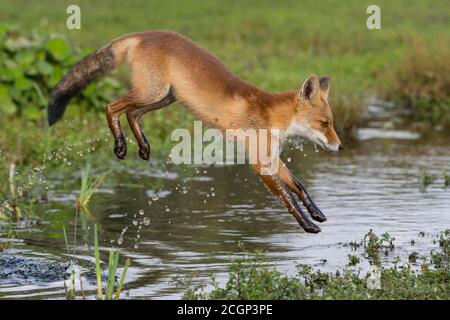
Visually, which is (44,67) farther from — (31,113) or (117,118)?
(117,118)

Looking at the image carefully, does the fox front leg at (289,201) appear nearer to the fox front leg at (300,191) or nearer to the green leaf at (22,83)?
the fox front leg at (300,191)

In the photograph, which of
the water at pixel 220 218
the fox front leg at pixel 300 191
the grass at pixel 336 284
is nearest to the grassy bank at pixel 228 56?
the water at pixel 220 218

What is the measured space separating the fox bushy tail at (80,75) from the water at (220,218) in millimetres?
1249

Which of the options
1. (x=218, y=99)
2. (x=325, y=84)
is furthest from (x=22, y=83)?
(x=325, y=84)

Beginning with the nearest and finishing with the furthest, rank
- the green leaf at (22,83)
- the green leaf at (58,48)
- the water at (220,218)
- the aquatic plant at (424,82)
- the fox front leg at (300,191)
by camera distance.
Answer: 1. the fox front leg at (300,191)
2. the water at (220,218)
3. the green leaf at (22,83)
4. the green leaf at (58,48)
5. the aquatic plant at (424,82)

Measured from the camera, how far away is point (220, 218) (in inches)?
432

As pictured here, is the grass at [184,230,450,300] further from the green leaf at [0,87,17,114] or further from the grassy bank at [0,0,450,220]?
the green leaf at [0,87,17,114]

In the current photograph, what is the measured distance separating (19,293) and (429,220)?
14.4 ft

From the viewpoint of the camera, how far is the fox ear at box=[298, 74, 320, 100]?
8523mm

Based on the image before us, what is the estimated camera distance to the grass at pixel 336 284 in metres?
7.39

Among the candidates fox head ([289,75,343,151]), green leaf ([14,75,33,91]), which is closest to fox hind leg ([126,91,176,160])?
fox head ([289,75,343,151])

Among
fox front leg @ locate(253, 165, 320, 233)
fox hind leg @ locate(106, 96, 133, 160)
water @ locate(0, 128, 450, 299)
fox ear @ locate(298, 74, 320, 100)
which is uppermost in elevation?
fox ear @ locate(298, 74, 320, 100)

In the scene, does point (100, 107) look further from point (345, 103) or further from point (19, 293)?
point (19, 293)
